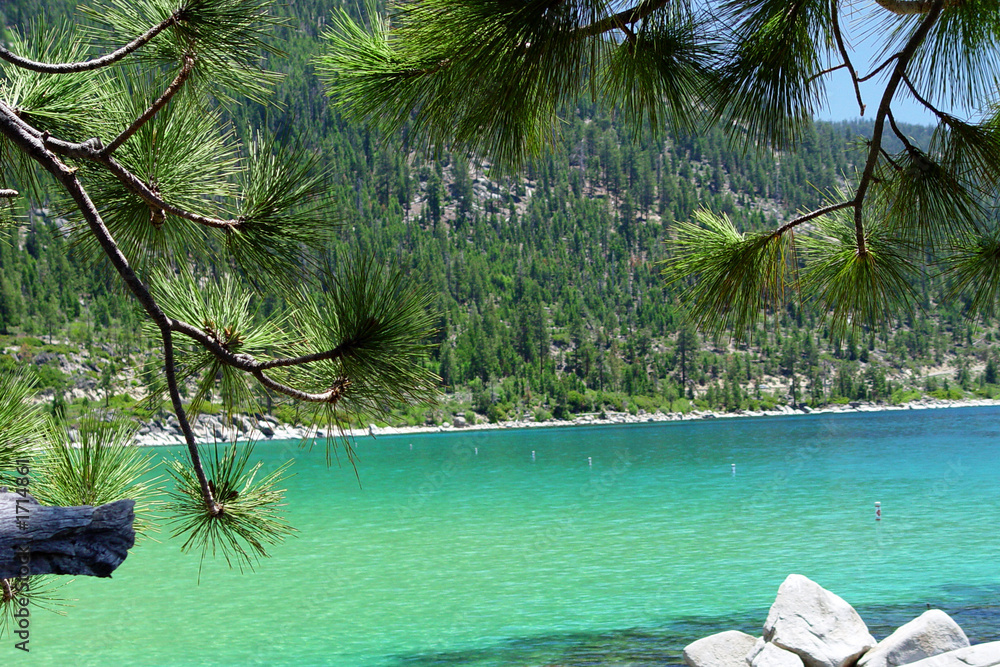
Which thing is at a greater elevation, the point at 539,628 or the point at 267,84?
the point at 267,84

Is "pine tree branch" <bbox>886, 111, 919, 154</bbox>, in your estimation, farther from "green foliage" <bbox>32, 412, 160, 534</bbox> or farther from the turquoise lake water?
the turquoise lake water

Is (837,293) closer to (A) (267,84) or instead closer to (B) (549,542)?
(A) (267,84)

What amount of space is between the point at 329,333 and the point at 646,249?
147661 mm

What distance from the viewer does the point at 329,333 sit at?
211 cm

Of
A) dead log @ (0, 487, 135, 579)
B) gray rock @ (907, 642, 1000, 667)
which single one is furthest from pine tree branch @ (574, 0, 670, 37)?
gray rock @ (907, 642, 1000, 667)

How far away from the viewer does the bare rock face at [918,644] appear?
7270mm

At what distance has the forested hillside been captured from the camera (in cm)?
9631

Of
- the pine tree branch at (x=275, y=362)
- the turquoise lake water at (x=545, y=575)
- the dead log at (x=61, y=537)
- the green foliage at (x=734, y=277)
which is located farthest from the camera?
the turquoise lake water at (x=545, y=575)

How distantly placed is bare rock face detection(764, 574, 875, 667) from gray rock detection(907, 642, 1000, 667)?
1.47m

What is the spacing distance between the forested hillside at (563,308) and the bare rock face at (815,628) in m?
73.9

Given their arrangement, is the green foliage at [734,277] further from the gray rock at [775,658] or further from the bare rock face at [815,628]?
the bare rock face at [815,628]

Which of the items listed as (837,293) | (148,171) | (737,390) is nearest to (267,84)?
(148,171)

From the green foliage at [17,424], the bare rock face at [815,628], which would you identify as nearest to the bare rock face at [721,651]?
the bare rock face at [815,628]

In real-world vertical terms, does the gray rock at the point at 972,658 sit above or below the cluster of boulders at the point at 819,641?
above
